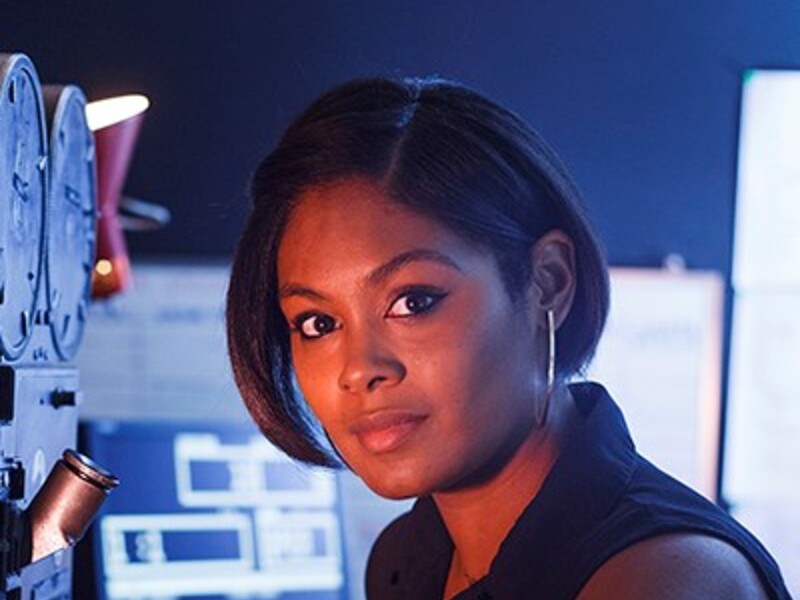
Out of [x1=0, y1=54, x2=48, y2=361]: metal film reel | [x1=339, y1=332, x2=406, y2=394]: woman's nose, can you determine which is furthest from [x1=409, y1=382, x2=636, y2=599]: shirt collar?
[x1=0, y1=54, x2=48, y2=361]: metal film reel

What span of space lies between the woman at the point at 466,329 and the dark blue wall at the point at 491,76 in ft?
5.91

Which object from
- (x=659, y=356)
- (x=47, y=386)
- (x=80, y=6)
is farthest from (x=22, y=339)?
(x=659, y=356)

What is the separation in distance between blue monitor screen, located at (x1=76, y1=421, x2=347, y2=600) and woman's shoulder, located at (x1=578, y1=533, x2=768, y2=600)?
1.76m

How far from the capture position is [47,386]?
1.67 metres

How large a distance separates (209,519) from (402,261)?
1716 millimetres

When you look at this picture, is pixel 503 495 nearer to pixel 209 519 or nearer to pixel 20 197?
pixel 20 197

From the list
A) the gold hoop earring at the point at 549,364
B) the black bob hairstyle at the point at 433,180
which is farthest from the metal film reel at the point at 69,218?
the gold hoop earring at the point at 549,364

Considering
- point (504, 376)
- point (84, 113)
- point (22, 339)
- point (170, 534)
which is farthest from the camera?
point (170, 534)

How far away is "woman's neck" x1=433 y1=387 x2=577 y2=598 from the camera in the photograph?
1.51m

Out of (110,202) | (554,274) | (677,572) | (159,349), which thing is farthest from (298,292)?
(159,349)

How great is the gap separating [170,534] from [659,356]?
1190 mm

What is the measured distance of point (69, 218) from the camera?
5.88 ft

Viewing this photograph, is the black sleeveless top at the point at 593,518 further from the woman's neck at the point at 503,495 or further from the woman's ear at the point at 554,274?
the woman's ear at the point at 554,274

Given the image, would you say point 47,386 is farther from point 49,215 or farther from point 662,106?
point 662,106
